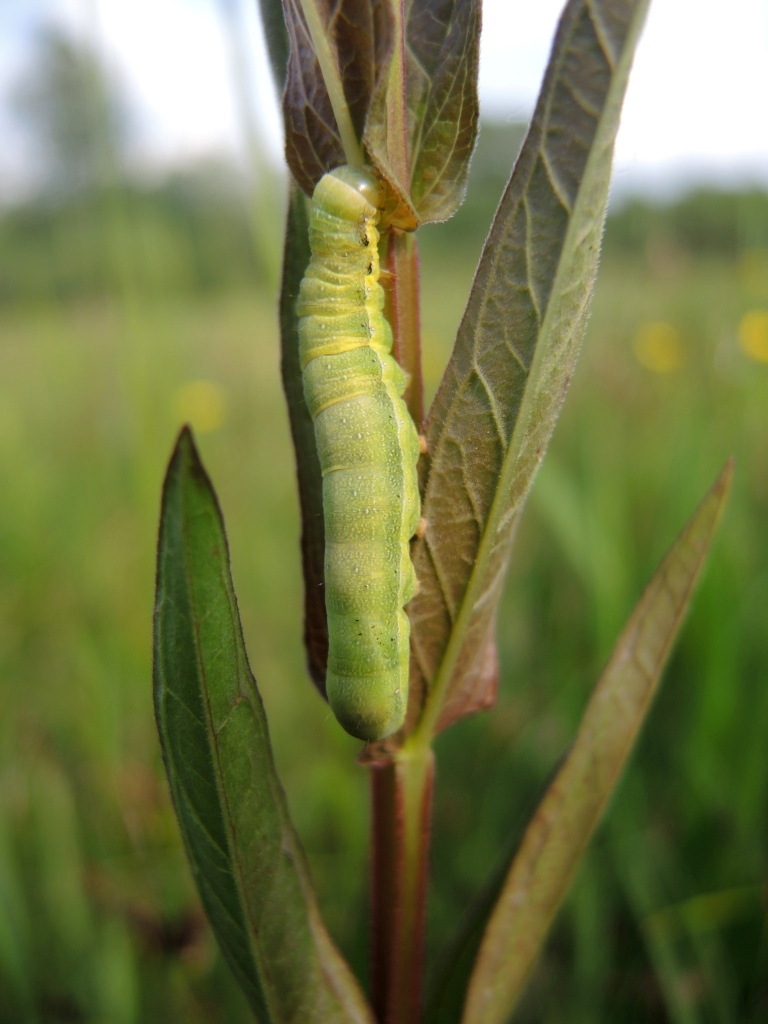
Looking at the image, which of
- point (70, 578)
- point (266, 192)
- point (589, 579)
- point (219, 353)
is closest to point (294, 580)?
point (70, 578)

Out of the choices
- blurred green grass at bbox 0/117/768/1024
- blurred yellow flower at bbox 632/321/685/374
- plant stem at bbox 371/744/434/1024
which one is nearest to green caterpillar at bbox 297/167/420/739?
plant stem at bbox 371/744/434/1024

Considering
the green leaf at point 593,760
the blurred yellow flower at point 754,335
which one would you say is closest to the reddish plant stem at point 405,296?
the green leaf at point 593,760

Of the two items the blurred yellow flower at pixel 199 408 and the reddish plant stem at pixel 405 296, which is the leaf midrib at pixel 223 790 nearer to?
the reddish plant stem at pixel 405 296

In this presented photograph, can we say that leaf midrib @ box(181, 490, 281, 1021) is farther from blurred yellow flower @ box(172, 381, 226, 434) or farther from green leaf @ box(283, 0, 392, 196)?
blurred yellow flower @ box(172, 381, 226, 434)

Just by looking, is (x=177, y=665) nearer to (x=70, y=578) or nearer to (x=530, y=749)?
(x=530, y=749)

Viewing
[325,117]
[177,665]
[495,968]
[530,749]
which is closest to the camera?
[177,665]

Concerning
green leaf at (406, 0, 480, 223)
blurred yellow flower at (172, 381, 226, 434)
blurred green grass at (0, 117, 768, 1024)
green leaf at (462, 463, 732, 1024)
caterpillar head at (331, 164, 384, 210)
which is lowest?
blurred green grass at (0, 117, 768, 1024)
